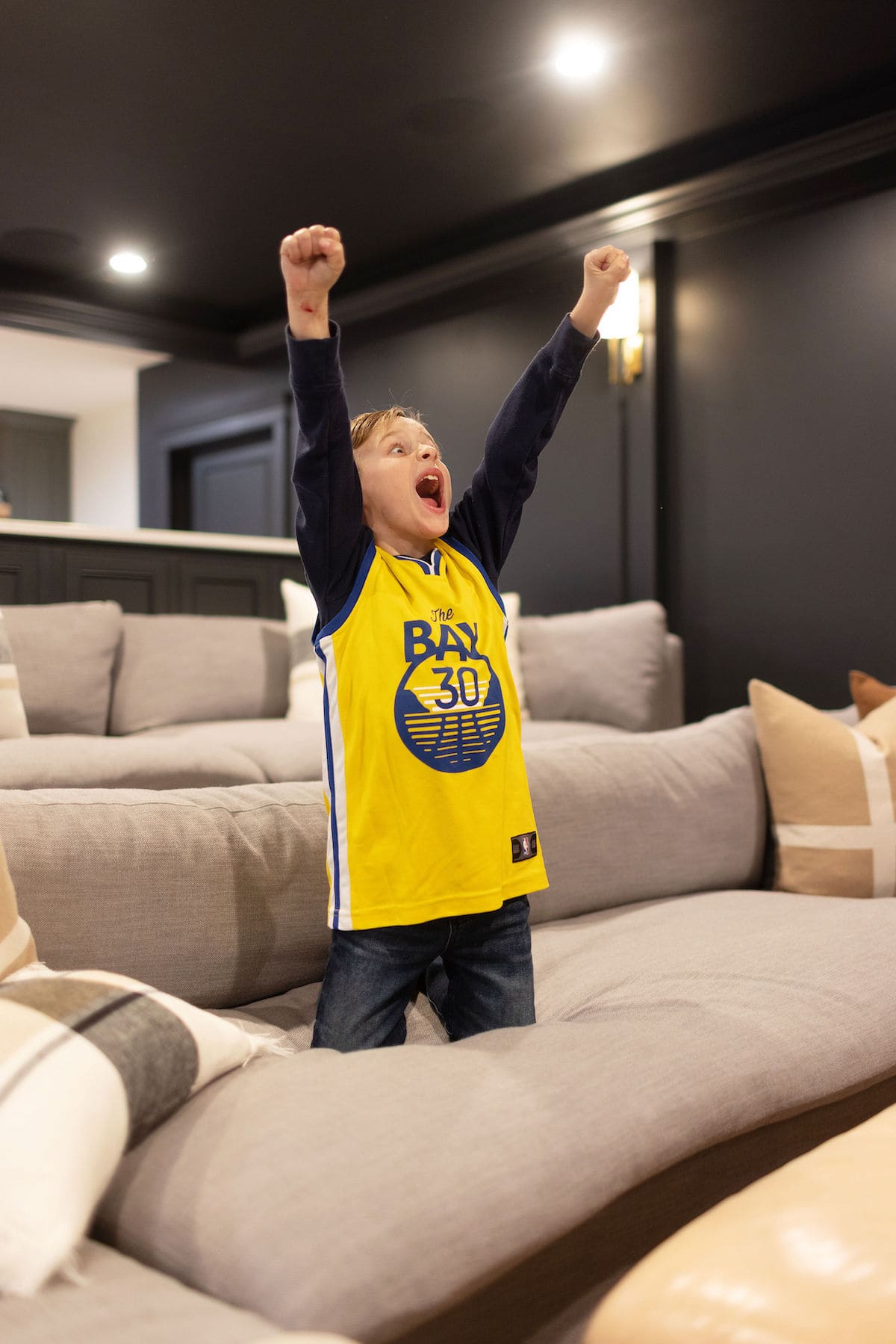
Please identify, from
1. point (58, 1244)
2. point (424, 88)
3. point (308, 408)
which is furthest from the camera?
point (424, 88)

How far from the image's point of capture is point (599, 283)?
1.39 m

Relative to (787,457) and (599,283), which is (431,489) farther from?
(787,457)

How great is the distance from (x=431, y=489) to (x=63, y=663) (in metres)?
2.10

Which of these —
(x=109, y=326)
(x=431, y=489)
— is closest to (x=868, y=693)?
(x=431, y=489)

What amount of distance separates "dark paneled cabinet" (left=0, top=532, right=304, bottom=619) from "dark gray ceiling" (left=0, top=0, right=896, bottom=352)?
4.79ft

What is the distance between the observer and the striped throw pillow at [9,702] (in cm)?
225

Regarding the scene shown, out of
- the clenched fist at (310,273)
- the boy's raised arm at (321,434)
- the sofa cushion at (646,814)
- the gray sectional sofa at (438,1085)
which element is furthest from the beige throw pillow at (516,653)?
the clenched fist at (310,273)

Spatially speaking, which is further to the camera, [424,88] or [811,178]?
[811,178]

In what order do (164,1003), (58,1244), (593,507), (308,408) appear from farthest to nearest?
(593,507), (308,408), (164,1003), (58,1244)

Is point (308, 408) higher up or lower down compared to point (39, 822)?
higher up

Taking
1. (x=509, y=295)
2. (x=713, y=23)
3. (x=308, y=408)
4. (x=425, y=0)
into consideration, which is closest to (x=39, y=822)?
(x=308, y=408)

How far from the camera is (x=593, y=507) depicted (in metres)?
4.74

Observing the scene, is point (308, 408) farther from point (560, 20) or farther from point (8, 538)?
point (8, 538)

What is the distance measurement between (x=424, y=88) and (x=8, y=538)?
2.03m
